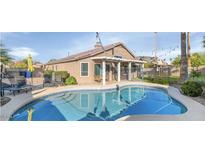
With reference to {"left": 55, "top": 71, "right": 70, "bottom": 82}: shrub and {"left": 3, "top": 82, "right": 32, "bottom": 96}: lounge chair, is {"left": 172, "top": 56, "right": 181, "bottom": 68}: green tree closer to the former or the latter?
{"left": 55, "top": 71, "right": 70, "bottom": 82}: shrub

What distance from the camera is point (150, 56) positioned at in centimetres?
1542

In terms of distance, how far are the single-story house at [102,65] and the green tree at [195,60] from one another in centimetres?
379

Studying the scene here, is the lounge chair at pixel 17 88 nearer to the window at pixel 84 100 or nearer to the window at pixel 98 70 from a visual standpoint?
the window at pixel 84 100

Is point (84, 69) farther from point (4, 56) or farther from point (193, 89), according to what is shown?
point (193, 89)

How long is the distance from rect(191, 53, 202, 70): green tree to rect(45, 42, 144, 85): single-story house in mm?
3791

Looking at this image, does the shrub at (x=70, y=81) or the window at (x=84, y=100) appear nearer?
the window at (x=84, y=100)

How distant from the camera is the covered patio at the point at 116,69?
1659cm

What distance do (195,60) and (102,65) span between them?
A: 22.9ft

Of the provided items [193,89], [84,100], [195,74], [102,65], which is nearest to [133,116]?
[84,100]

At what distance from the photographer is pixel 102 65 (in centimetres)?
1689

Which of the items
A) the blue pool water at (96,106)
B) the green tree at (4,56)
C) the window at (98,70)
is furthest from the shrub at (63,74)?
the green tree at (4,56)
